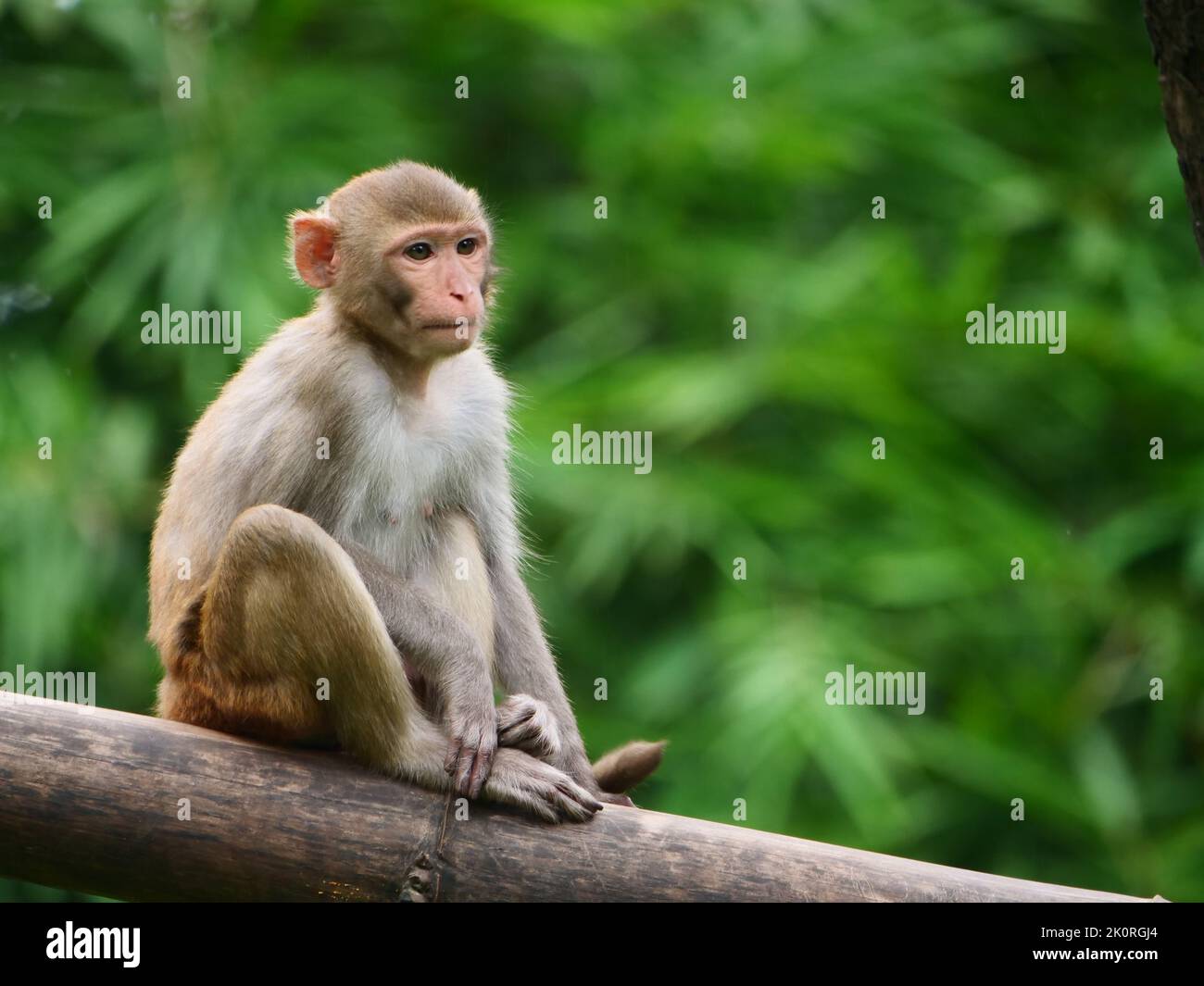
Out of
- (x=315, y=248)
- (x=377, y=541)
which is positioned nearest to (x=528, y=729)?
(x=377, y=541)

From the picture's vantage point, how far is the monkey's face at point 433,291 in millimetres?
5113

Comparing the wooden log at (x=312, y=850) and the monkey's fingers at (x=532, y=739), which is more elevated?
the monkey's fingers at (x=532, y=739)

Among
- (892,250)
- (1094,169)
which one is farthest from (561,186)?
(1094,169)

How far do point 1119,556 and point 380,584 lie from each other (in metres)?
6.60

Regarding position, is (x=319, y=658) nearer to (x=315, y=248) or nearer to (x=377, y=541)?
(x=377, y=541)

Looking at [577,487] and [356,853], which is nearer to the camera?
[356,853]

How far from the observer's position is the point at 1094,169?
10.9 meters

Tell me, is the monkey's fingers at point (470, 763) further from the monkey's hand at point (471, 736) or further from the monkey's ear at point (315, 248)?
the monkey's ear at point (315, 248)

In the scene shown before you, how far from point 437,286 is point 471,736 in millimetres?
1577

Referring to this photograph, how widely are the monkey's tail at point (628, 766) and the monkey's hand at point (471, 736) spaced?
61 cm

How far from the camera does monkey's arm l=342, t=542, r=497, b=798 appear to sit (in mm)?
4711

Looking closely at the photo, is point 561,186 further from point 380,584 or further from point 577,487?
point 380,584

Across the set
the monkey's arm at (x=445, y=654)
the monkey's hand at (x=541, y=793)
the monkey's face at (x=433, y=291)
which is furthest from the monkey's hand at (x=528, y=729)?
the monkey's face at (x=433, y=291)

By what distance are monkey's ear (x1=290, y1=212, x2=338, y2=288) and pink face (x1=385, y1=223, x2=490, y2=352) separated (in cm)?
31
